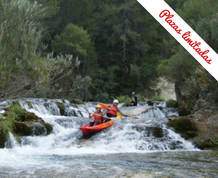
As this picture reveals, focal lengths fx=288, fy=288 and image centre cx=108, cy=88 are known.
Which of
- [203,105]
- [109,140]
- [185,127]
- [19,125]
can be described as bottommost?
[109,140]

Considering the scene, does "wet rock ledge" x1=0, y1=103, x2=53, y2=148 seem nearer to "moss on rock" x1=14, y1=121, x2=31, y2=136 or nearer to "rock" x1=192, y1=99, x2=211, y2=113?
"moss on rock" x1=14, y1=121, x2=31, y2=136

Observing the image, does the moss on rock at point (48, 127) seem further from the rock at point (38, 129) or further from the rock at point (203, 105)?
the rock at point (203, 105)

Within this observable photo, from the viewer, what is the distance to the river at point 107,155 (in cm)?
593

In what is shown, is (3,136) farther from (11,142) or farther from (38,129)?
(38,129)

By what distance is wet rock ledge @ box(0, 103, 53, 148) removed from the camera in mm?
8659

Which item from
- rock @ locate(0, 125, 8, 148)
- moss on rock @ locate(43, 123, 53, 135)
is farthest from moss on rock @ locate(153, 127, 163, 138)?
rock @ locate(0, 125, 8, 148)

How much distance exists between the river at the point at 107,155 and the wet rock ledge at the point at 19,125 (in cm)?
24

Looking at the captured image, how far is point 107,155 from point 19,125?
3.46 metres

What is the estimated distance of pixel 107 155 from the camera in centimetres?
820

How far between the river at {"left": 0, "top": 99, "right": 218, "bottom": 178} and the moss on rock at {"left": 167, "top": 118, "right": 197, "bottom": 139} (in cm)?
28

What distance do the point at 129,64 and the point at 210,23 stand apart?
18.9 metres

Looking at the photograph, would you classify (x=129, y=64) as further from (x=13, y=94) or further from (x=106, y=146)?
(x=13, y=94)

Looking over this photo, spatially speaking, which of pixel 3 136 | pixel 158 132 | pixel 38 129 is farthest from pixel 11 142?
pixel 158 132

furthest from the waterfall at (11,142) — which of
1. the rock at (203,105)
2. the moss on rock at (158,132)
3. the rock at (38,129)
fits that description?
the rock at (203,105)
